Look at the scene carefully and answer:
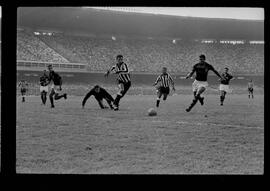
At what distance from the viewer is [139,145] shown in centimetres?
399

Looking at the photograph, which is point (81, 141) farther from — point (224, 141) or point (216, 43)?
point (216, 43)

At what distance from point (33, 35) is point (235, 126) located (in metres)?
15.0

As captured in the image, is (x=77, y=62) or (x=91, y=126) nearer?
(x=91, y=126)

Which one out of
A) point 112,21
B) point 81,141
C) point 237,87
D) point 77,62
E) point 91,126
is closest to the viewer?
point 81,141

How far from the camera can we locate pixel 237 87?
20562 mm

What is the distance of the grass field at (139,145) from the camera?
314 centimetres

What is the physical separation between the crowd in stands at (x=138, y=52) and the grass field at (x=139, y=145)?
12.1 meters

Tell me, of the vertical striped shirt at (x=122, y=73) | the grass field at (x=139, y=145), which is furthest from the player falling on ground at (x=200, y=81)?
the vertical striped shirt at (x=122, y=73)

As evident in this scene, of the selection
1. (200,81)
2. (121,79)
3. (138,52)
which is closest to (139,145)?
(200,81)

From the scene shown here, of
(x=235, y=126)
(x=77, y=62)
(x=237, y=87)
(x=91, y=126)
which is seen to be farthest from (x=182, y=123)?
(x=237, y=87)

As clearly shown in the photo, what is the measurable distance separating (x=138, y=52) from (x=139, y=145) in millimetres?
16490

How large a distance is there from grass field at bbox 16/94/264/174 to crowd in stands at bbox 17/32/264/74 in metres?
12.1

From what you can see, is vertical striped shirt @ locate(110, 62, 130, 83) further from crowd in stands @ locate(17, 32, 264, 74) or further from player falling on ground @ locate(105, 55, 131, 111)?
crowd in stands @ locate(17, 32, 264, 74)

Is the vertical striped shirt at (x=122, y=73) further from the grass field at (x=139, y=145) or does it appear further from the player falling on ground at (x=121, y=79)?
the grass field at (x=139, y=145)
